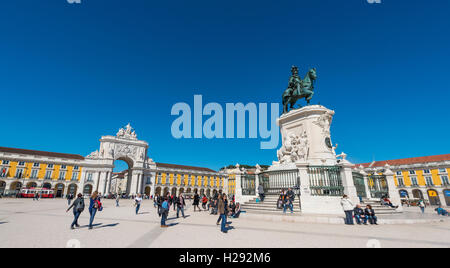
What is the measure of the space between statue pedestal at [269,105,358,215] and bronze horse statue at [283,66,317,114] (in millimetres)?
1855

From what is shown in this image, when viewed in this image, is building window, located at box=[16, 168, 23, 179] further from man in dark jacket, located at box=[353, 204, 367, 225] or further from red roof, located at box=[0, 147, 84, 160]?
man in dark jacket, located at box=[353, 204, 367, 225]

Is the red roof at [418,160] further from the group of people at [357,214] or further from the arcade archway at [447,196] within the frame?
the group of people at [357,214]

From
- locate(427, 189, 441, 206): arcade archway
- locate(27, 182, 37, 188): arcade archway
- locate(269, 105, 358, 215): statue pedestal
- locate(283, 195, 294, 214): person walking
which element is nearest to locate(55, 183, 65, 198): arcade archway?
locate(27, 182, 37, 188): arcade archway

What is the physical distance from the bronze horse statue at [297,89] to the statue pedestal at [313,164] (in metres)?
1.85

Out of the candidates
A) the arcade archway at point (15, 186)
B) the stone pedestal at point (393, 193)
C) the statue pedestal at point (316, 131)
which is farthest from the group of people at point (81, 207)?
the arcade archway at point (15, 186)

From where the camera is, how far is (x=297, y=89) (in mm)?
15062

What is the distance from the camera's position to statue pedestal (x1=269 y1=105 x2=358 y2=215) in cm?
927

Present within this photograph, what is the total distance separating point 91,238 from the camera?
514 cm

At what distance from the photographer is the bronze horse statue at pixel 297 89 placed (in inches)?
586

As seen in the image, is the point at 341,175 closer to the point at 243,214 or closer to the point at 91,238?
the point at 243,214

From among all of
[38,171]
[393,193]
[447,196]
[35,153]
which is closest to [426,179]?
[447,196]

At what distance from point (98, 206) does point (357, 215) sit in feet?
32.5
